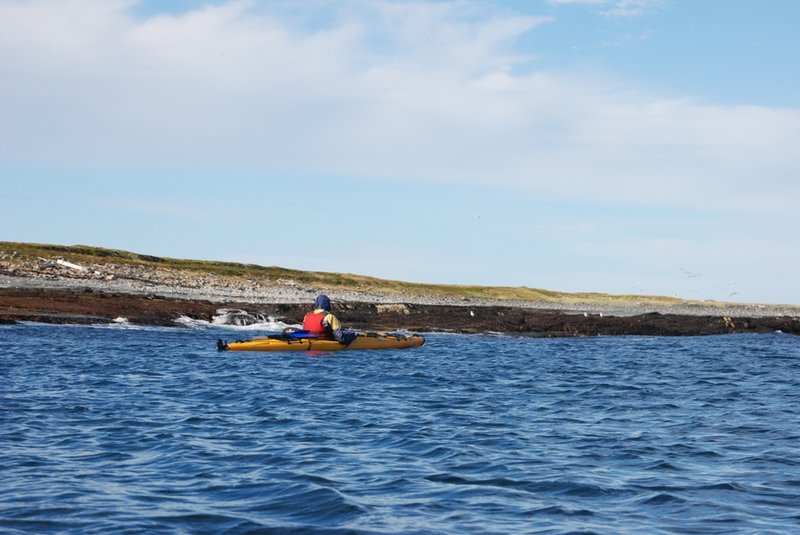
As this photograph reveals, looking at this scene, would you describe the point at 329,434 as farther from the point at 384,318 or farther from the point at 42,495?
the point at 384,318

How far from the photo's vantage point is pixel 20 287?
4306cm

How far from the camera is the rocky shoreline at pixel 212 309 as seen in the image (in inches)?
1463

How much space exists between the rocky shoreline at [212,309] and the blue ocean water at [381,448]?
11.4 metres

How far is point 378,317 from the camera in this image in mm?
45875

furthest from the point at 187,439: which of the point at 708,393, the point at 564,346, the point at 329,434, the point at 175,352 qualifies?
the point at 564,346

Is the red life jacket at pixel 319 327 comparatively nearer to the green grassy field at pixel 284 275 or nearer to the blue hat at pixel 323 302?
the blue hat at pixel 323 302

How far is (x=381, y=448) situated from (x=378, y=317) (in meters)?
33.2

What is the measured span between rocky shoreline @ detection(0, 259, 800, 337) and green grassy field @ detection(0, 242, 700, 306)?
6367 mm

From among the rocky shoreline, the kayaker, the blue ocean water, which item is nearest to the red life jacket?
the kayaker

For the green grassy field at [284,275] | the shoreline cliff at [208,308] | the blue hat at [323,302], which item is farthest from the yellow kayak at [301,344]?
the green grassy field at [284,275]

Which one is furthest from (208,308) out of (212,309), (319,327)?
(319,327)

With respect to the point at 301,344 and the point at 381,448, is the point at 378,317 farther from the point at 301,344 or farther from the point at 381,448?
the point at 381,448

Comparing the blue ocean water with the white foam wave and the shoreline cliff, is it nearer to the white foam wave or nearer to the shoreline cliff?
the shoreline cliff

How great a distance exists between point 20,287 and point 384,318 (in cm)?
1767
